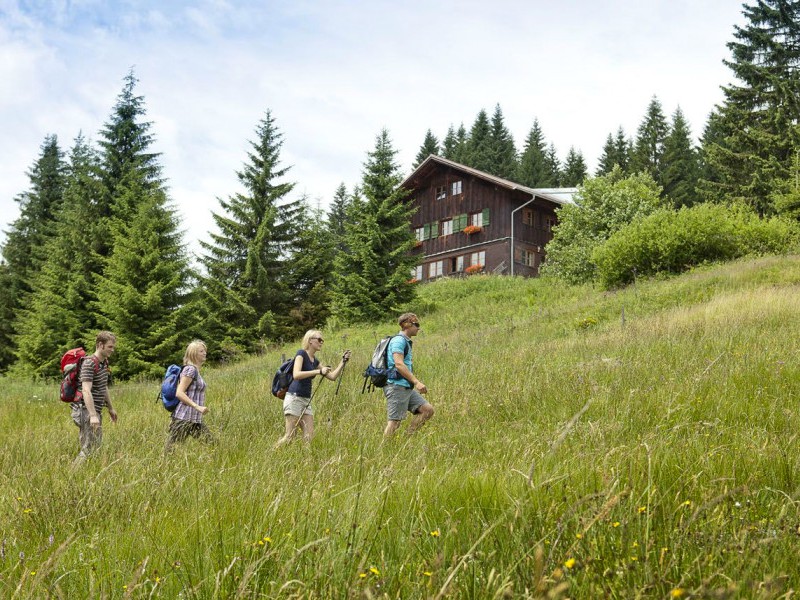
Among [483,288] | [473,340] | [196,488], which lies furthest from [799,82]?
[196,488]

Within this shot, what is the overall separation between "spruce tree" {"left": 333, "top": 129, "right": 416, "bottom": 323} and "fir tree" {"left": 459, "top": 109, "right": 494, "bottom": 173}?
37095 mm

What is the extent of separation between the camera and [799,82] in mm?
38094

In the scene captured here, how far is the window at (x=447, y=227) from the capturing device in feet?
147

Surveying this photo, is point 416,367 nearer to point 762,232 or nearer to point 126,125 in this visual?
point 762,232

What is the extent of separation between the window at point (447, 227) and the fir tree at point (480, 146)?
23859 mm

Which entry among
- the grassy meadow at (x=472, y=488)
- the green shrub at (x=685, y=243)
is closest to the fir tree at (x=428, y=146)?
the green shrub at (x=685, y=243)

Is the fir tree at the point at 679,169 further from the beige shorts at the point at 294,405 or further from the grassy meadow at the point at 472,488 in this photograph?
the beige shorts at the point at 294,405

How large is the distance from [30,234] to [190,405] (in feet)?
128

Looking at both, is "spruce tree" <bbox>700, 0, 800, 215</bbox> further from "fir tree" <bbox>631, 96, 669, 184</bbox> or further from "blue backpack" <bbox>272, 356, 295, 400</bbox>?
"blue backpack" <bbox>272, 356, 295, 400</bbox>

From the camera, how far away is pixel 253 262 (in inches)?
1216

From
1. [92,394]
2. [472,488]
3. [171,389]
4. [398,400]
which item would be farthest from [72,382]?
[472,488]

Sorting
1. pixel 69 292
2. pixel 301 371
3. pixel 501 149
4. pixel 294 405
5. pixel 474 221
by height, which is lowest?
pixel 294 405

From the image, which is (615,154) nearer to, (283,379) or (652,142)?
(652,142)

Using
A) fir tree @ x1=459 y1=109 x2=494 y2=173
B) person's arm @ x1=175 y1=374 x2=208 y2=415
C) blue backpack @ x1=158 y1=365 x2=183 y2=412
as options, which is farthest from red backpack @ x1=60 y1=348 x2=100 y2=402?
fir tree @ x1=459 y1=109 x2=494 y2=173
